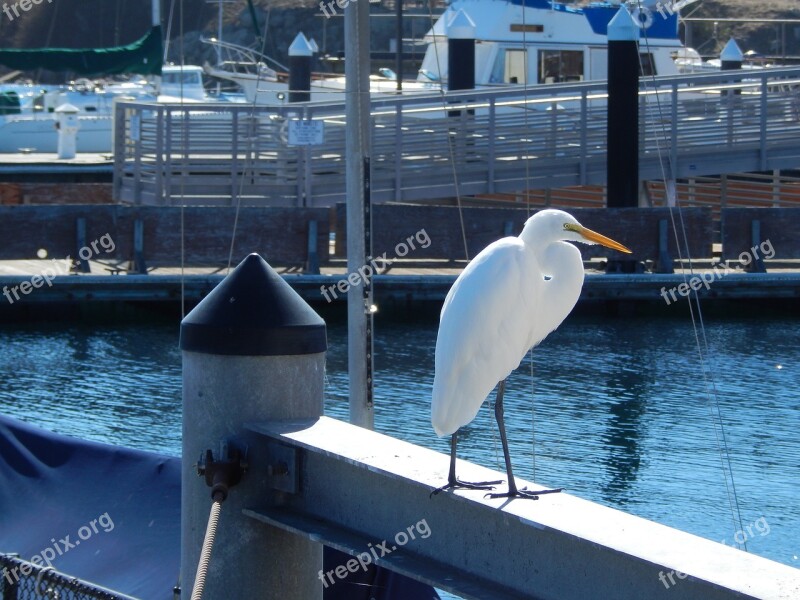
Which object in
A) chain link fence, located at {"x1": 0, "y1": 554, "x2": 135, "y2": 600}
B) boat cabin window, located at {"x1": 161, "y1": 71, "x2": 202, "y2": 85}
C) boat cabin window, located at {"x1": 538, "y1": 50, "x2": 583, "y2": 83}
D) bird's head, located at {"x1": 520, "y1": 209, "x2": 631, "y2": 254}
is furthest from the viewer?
boat cabin window, located at {"x1": 161, "y1": 71, "x2": 202, "y2": 85}

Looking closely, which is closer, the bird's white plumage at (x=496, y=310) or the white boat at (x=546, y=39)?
the bird's white plumage at (x=496, y=310)

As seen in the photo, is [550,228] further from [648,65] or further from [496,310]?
[648,65]

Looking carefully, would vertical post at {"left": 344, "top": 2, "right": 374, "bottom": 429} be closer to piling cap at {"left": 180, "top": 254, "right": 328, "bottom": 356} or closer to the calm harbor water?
the calm harbor water

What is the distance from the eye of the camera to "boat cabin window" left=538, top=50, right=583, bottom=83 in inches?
1070

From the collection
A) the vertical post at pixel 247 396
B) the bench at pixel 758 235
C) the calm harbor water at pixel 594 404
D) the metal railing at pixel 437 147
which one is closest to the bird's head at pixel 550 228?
the vertical post at pixel 247 396

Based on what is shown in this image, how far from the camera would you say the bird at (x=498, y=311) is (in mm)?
4250

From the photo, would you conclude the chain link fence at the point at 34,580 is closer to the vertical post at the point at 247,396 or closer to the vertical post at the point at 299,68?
the vertical post at the point at 247,396

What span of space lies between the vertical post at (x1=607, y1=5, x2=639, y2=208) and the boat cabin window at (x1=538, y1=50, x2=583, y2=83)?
10109 mm

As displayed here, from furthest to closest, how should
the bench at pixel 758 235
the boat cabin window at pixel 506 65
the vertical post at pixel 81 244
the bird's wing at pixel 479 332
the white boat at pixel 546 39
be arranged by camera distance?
the boat cabin window at pixel 506 65
the white boat at pixel 546 39
the bench at pixel 758 235
the vertical post at pixel 81 244
the bird's wing at pixel 479 332

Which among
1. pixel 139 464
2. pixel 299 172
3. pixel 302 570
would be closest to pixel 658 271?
pixel 299 172

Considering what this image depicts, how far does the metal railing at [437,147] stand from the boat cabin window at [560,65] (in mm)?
5951

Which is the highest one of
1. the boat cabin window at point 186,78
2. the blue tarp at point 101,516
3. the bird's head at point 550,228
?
the boat cabin window at point 186,78

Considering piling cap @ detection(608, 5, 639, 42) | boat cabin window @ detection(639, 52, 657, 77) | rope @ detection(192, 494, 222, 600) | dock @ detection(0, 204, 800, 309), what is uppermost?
piling cap @ detection(608, 5, 639, 42)

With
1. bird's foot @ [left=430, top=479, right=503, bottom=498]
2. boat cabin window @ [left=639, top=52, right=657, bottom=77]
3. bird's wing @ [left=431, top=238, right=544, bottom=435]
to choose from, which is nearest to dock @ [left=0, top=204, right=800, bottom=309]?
boat cabin window @ [left=639, top=52, right=657, bottom=77]
